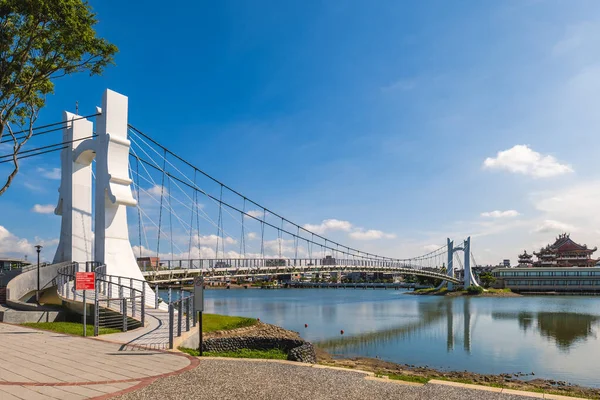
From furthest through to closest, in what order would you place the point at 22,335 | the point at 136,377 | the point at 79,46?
the point at 79,46, the point at 22,335, the point at 136,377

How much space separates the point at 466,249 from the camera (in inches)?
3733

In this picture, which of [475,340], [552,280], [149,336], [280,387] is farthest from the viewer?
[552,280]

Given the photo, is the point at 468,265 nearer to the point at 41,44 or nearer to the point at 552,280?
the point at 552,280

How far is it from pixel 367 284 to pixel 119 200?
12345 centimetres

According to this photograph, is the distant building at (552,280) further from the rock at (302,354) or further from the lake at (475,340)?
the rock at (302,354)

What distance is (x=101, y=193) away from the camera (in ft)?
67.3

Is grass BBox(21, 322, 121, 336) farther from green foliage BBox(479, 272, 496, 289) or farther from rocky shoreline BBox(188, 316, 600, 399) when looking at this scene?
green foliage BBox(479, 272, 496, 289)

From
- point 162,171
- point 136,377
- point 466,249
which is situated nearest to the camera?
point 136,377

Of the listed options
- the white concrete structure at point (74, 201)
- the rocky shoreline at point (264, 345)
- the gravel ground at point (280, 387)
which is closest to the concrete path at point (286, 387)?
the gravel ground at point (280, 387)

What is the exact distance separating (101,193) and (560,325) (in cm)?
3599

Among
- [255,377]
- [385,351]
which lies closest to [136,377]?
[255,377]

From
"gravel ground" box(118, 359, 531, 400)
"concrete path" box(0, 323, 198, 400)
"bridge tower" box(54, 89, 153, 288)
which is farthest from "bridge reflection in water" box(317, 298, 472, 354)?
"gravel ground" box(118, 359, 531, 400)

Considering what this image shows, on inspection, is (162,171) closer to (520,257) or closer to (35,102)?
(35,102)

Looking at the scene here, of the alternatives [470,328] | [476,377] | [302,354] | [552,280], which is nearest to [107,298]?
[302,354]
